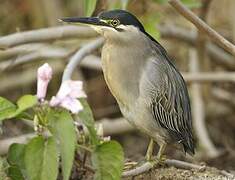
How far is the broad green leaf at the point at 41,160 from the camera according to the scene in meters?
2.71

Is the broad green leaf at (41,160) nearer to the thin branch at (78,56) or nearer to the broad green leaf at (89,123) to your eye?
the broad green leaf at (89,123)

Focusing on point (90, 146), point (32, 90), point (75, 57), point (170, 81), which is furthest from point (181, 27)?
point (90, 146)

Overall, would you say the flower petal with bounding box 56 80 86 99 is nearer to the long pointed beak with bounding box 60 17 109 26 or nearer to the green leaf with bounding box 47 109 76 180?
the green leaf with bounding box 47 109 76 180

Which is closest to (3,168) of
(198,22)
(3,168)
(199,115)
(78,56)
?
(3,168)

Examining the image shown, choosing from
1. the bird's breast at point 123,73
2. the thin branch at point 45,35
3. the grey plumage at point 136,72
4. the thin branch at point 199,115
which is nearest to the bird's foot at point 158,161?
the grey plumage at point 136,72

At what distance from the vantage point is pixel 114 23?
3090 mm

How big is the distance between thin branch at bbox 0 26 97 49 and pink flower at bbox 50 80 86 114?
1161mm

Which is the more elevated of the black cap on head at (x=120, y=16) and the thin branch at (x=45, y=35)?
the black cap on head at (x=120, y=16)

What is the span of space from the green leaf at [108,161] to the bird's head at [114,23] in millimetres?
488

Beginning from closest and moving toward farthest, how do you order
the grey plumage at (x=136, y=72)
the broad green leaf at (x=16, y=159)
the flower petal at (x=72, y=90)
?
the flower petal at (x=72, y=90), the broad green leaf at (x=16, y=159), the grey plumage at (x=136, y=72)

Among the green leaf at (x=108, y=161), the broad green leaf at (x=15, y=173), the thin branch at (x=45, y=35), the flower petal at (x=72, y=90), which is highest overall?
the flower petal at (x=72, y=90)

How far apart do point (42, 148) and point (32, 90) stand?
11.8 feet

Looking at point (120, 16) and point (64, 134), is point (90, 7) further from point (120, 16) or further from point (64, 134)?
point (64, 134)

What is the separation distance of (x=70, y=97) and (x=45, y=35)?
1.47 m
